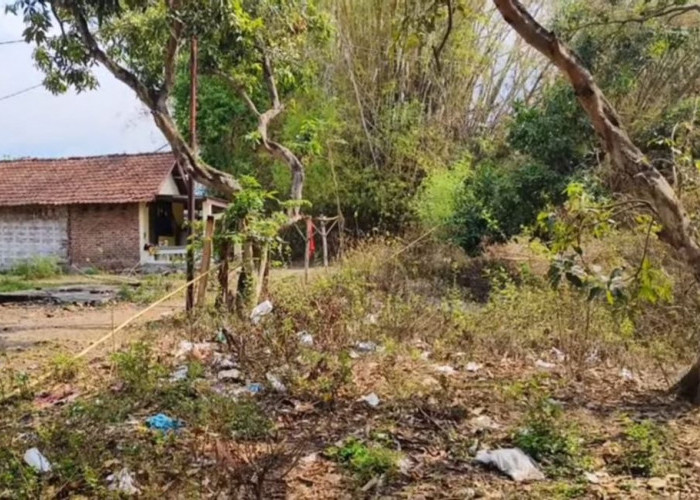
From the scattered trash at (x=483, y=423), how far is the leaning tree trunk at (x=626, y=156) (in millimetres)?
1397

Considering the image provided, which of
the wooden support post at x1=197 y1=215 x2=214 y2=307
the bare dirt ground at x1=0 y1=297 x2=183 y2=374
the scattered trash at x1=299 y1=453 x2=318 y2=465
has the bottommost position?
Result: the bare dirt ground at x1=0 y1=297 x2=183 y2=374

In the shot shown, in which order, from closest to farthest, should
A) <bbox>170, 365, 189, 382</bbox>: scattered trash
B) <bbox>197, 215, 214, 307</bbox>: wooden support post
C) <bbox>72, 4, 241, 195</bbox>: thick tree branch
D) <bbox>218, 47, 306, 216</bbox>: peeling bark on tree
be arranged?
1. <bbox>170, 365, 189, 382</bbox>: scattered trash
2. <bbox>197, 215, 214, 307</bbox>: wooden support post
3. <bbox>72, 4, 241, 195</bbox>: thick tree branch
4. <bbox>218, 47, 306, 216</bbox>: peeling bark on tree

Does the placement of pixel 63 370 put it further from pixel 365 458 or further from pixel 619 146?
pixel 619 146

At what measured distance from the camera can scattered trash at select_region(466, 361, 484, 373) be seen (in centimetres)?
505

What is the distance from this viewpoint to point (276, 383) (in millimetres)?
4422

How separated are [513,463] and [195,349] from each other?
307cm

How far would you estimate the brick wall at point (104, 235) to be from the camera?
18688mm

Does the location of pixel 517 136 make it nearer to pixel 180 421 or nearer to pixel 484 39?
pixel 484 39

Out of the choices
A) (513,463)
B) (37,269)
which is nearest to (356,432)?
(513,463)

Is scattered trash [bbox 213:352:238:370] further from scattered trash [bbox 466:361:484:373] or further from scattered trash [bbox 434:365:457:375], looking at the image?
scattered trash [bbox 466:361:484:373]

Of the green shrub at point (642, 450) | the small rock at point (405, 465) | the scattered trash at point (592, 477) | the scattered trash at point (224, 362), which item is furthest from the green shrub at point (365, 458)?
the scattered trash at point (224, 362)

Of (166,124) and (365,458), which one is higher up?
(166,124)

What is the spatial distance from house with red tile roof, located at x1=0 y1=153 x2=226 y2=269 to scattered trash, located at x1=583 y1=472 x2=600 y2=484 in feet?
53.1

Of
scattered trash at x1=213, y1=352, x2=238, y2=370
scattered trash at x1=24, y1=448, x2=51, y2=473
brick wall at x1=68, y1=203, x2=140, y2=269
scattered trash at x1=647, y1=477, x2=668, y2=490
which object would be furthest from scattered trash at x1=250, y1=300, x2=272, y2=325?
brick wall at x1=68, y1=203, x2=140, y2=269
